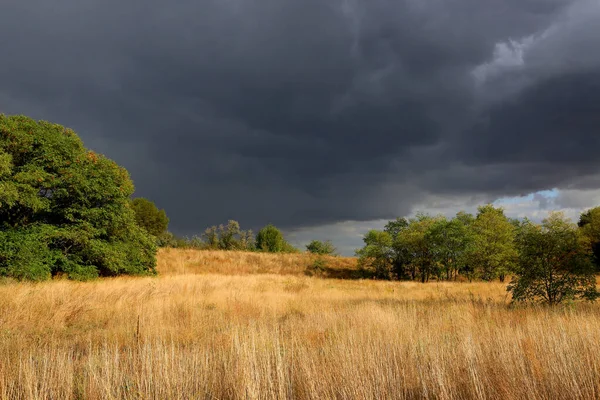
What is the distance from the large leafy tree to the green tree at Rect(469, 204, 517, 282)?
36.3 meters

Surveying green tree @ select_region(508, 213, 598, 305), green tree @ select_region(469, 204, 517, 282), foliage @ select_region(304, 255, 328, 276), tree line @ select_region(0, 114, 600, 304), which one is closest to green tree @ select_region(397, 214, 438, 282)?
green tree @ select_region(469, 204, 517, 282)

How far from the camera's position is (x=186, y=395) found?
13.0 ft

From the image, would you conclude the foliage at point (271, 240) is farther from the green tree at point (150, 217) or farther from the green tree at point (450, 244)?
the green tree at point (450, 244)

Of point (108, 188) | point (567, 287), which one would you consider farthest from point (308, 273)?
point (567, 287)

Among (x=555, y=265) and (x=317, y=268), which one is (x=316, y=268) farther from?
(x=555, y=265)

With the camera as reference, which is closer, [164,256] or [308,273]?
[164,256]

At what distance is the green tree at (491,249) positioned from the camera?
1543 inches

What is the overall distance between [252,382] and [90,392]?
6.13 feet

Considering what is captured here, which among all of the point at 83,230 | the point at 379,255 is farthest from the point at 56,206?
the point at 379,255

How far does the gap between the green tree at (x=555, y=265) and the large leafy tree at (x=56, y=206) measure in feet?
73.8

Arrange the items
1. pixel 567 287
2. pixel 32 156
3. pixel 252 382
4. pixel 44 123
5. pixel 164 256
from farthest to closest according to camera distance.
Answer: pixel 164 256
pixel 44 123
pixel 32 156
pixel 567 287
pixel 252 382

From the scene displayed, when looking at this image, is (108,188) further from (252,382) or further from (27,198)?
(252,382)

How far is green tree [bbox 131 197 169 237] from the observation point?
67688mm

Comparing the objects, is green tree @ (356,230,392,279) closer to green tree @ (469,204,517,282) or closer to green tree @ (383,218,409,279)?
green tree @ (383,218,409,279)
